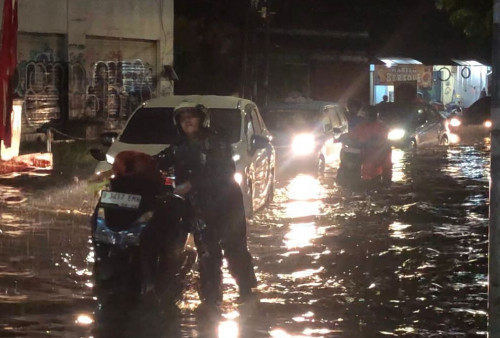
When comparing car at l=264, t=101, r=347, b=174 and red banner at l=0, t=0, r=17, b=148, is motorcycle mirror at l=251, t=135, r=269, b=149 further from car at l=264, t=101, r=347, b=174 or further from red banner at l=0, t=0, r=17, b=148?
red banner at l=0, t=0, r=17, b=148

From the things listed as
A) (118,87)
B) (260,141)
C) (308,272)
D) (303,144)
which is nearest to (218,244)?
(308,272)

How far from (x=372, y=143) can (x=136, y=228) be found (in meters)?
7.62

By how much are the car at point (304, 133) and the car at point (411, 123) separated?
540 centimetres

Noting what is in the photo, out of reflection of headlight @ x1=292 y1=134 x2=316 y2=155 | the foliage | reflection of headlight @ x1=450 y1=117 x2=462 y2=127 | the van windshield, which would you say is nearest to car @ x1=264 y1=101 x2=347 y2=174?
reflection of headlight @ x1=292 y1=134 x2=316 y2=155

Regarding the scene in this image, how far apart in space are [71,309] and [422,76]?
109 ft

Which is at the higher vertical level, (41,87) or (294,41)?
(294,41)

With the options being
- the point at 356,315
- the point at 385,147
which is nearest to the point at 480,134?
the point at 385,147

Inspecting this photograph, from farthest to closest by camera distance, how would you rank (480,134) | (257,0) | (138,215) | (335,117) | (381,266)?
(480,134), (257,0), (335,117), (381,266), (138,215)

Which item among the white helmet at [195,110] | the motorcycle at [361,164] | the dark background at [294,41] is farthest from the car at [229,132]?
the dark background at [294,41]

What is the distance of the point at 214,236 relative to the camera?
780 cm

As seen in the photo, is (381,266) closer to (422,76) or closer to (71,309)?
(71,309)

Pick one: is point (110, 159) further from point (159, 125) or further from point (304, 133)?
point (304, 133)

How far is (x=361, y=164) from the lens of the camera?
1469 cm

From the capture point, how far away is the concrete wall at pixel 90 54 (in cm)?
2164
